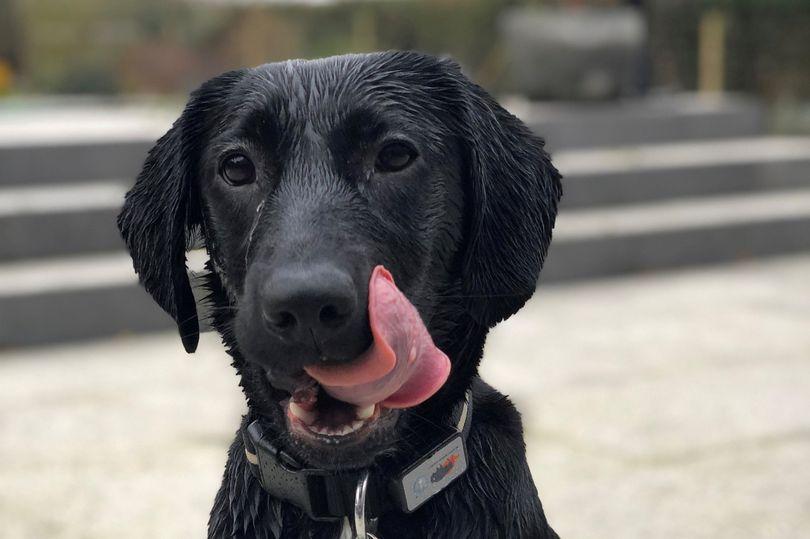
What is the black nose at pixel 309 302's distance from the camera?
1.94 meters

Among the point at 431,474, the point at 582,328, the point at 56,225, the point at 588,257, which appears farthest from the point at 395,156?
the point at 588,257

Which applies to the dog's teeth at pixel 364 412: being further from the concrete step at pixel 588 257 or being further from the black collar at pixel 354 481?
the concrete step at pixel 588 257

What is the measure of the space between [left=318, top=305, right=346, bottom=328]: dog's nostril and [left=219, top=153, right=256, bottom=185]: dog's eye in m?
0.55

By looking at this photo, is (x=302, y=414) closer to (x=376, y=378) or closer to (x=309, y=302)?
(x=376, y=378)

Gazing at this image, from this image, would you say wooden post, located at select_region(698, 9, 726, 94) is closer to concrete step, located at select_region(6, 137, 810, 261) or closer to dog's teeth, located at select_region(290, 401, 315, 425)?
concrete step, located at select_region(6, 137, 810, 261)

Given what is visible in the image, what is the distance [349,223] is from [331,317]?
30 cm

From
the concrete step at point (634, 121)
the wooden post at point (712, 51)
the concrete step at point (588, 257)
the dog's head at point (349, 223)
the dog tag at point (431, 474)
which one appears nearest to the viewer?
the dog's head at point (349, 223)

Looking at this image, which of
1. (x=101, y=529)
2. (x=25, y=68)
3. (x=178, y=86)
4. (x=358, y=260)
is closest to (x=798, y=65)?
(x=178, y=86)

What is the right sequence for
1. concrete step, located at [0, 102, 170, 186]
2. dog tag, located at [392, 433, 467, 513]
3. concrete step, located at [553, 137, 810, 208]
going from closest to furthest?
dog tag, located at [392, 433, 467, 513], concrete step, located at [0, 102, 170, 186], concrete step, located at [553, 137, 810, 208]

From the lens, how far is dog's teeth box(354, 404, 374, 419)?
220 cm

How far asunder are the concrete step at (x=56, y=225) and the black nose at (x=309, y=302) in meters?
6.36

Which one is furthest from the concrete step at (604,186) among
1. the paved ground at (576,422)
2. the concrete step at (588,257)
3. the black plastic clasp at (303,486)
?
the black plastic clasp at (303,486)

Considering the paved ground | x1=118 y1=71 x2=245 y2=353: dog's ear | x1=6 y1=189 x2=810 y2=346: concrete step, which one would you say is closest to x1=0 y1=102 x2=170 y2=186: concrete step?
x1=6 y1=189 x2=810 y2=346: concrete step

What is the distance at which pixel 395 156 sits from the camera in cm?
236
